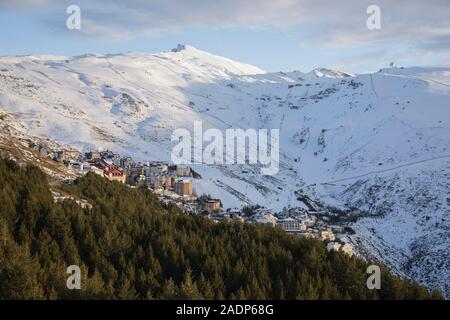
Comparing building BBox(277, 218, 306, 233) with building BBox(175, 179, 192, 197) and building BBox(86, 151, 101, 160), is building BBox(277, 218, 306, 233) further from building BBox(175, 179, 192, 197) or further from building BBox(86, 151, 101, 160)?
building BBox(86, 151, 101, 160)

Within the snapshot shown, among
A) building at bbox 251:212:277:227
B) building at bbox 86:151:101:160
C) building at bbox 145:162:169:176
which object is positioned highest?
building at bbox 86:151:101:160

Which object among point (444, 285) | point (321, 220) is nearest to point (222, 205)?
point (321, 220)

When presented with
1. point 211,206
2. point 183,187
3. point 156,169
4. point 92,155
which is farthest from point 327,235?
point 92,155

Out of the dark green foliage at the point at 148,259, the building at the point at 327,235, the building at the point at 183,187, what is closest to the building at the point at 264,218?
the building at the point at 327,235

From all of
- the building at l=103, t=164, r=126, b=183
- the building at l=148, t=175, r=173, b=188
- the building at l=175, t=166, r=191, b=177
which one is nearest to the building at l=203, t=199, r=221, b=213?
the building at l=148, t=175, r=173, b=188

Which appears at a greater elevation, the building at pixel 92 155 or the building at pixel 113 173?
the building at pixel 92 155

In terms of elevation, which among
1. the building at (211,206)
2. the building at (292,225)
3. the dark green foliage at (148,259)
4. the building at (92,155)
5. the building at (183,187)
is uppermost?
the building at (92,155)

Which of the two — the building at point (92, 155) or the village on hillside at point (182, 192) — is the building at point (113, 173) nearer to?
the village on hillside at point (182, 192)
